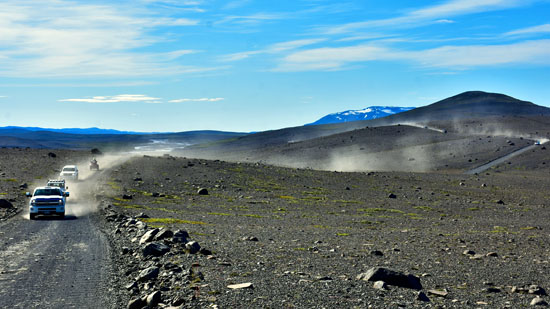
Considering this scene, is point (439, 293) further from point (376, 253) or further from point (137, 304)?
point (137, 304)

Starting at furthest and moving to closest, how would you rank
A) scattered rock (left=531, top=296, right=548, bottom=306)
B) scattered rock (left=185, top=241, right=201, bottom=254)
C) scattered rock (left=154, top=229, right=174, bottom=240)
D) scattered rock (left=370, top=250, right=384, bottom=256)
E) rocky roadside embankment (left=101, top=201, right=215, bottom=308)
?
scattered rock (left=154, top=229, right=174, bottom=240) < scattered rock (left=370, top=250, right=384, bottom=256) < scattered rock (left=185, top=241, right=201, bottom=254) < scattered rock (left=531, top=296, right=548, bottom=306) < rocky roadside embankment (left=101, top=201, right=215, bottom=308)

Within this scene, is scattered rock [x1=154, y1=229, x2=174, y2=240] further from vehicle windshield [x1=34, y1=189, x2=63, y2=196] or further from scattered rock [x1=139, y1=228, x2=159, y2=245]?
vehicle windshield [x1=34, y1=189, x2=63, y2=196]

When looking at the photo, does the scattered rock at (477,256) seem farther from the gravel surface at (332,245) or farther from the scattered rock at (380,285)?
the scattered rock at (380,285)

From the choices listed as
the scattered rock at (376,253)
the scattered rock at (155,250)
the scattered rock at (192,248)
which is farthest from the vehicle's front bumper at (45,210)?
the scattered rock at (376,253)

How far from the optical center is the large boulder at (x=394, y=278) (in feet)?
50.7

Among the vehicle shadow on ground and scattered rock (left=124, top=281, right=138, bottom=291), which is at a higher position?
scattered rock (left=124, top=281, right=138, bottom=291)

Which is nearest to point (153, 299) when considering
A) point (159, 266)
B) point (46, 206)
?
point (159, 266)

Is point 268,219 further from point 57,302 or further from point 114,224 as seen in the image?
point 57,302

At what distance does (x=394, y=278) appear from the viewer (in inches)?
615

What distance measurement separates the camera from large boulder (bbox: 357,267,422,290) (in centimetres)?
1545

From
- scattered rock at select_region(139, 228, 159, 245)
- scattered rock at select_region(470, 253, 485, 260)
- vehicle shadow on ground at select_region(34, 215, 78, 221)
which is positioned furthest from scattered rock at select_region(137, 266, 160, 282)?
vehicle shadow on ground at select_region(34, 215, 78, 221)

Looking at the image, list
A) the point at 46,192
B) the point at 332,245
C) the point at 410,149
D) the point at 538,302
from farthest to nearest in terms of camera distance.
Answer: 1. the point at 410,149
2. the point at 46,192
3. the point at 332,245
4. the point at 538,302

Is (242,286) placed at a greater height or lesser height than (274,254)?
greater

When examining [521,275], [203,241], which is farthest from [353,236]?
[521,275]
